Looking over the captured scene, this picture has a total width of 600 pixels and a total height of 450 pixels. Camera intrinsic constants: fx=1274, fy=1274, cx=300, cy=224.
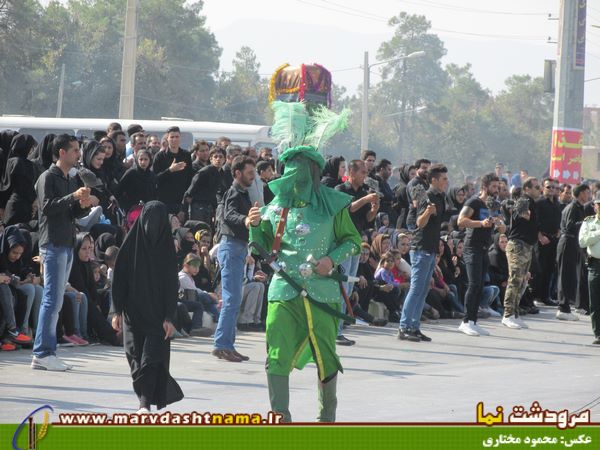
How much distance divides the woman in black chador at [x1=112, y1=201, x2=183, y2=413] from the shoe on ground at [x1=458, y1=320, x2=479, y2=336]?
769 centimetres

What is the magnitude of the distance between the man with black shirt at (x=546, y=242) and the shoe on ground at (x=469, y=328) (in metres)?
4.13

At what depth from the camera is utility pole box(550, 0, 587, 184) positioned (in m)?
35.9

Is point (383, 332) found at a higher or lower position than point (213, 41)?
lower

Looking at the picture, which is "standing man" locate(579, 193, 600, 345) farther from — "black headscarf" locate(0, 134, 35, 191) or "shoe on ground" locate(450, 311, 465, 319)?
"black headscarf" locate(0, 134, 35, 191)

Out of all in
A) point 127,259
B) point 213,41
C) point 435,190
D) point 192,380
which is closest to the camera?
point 127,259

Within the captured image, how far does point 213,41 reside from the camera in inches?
3506

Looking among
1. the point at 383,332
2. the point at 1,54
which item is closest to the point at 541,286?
the point at 383,332

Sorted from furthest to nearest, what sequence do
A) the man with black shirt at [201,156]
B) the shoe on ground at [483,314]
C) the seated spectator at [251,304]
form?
the shoe on ground at [483,314]
the man with black shirt at [201,156]
the seated spectator at [251,304]

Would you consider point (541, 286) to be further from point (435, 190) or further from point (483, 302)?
point (435, 190)

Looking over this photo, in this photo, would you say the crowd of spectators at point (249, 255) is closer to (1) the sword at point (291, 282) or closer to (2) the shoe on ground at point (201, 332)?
(2) the shoe on ground at point (201, 332)

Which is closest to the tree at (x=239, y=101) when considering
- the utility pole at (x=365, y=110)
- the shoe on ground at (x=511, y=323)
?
the utility pole at (x=365, y=110)

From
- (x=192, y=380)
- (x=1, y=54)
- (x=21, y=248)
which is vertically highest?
(x=1, y=54)

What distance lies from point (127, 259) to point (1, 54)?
177ft

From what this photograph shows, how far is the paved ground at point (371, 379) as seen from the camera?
9797 millimetres
